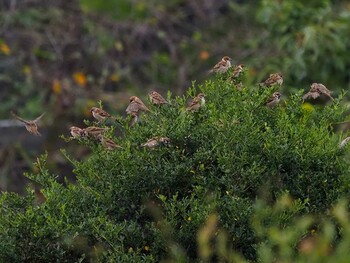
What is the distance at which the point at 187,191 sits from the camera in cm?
347

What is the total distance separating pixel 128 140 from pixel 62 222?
0.43 m

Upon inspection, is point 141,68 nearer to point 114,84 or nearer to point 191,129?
point 114,84

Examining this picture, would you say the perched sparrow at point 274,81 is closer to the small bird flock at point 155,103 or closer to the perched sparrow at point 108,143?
the small bird flock at point 155,103

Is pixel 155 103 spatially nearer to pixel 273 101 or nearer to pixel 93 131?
pixel 93 131

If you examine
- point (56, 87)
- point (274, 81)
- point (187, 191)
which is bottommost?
point (56, 87)

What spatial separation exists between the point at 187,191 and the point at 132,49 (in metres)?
5.31

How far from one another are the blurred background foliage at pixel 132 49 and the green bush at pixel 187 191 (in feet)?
12.1

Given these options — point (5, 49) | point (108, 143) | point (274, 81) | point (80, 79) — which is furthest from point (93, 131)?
point (5, 49)

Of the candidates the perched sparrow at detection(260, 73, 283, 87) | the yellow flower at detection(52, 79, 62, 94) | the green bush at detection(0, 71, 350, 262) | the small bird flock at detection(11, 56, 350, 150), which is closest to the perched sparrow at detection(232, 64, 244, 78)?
the small bird flock at detection(11, 56, 350, 150)

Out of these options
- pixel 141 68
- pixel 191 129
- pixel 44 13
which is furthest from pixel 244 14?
pixel 191 129

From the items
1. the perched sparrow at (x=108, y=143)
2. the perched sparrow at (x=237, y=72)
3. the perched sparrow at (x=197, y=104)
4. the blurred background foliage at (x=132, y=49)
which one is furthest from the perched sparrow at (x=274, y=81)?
the blurred background foliage at (x=132, y=49)

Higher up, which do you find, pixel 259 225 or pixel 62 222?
pixel 259 225

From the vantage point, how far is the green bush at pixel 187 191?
3.30 m

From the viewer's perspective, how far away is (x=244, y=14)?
347 inches
